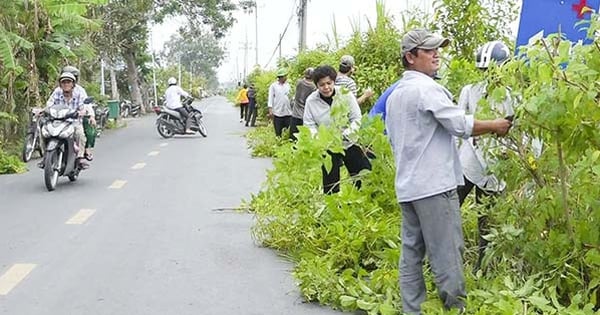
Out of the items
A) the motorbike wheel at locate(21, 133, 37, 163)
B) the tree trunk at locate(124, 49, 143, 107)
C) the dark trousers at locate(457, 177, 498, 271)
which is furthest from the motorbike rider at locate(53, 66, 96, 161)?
the tree trunk at locate(124, 49, 143, 107)

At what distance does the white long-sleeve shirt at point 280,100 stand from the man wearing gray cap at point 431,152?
10765mm

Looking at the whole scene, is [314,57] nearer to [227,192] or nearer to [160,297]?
[227,192]

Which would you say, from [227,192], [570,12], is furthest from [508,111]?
[227,192]

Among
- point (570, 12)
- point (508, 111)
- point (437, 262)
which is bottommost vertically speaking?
point (437, 262)

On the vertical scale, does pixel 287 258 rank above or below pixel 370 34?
below

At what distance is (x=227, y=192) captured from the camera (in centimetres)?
983

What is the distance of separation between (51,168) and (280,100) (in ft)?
20.4

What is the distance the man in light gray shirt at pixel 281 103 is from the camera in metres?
14.9

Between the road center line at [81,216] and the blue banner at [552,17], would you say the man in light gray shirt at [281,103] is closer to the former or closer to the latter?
the road center line at [81,216]

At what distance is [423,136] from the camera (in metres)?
3.98

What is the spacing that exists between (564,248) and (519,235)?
0.91 feet

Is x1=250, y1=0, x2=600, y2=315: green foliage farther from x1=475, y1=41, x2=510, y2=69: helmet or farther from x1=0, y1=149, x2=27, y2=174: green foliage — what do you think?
x1=0, y1=149, x2=27, y2=174: green foliage

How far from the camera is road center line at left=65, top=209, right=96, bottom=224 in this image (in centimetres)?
773

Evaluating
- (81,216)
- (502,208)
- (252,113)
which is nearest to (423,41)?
(502,208)
